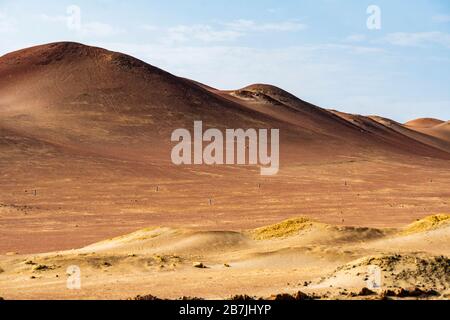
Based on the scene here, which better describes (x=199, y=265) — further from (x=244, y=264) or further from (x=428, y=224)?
(x=428, y=224)

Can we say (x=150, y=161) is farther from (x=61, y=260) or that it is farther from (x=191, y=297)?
(x=191, y=297)

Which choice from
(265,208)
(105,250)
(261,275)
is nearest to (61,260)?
(105,250)

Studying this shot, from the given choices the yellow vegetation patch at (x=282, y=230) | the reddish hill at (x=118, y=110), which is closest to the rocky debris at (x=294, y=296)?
the yellow vegetation patch at (x=282, y=230)

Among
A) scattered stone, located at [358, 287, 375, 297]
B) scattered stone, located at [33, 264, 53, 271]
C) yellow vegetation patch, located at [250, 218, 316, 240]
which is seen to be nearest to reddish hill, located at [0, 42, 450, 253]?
yellow vegetation patch, located at [250, 218, 316, 240]

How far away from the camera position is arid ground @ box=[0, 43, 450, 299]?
1366 centimetres

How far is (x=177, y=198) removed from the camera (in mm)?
36062

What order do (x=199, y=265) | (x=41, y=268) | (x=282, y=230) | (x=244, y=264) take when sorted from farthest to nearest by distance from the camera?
(x=282, y=230), (x=244, y=264), (x=199, y=265), (x=41, y=268)

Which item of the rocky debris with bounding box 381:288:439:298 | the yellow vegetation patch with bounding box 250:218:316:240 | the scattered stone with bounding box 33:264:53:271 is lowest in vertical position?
the scattered stone with bounding box 33:264:53:271

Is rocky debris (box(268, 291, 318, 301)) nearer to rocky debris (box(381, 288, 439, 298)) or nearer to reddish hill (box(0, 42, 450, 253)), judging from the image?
rocky debris (box(381, 288, 439, 298))

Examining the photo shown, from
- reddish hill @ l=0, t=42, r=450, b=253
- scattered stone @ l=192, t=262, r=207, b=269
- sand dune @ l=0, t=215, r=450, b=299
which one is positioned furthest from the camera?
reddish hill @ l=0, t=42, r=450, b=253

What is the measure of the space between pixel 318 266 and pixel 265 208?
16.7 metres

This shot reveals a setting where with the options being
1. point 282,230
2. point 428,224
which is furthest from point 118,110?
point 428,224

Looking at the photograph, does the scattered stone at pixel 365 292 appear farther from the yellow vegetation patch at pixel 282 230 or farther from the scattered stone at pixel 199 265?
the yellow vegetation patch at pixel 282 230

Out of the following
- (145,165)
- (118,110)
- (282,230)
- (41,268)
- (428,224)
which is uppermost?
(118,110)
